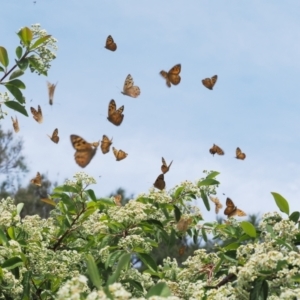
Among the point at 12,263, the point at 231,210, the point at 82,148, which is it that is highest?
the point at 82,148

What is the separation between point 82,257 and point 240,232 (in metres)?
0.97

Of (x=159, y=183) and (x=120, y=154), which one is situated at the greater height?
(x=120, y=154)

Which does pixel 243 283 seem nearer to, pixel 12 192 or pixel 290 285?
pixel 290 285

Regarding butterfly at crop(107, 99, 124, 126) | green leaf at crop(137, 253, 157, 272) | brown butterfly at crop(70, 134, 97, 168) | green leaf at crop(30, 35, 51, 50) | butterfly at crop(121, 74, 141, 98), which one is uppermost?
butterfly at crop(121, 74, 141, 98)

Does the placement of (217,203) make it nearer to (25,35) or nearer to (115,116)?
(115,116)

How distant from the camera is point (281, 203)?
3.06 metres

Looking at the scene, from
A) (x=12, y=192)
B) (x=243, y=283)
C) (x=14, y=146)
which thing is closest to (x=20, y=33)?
(x=243, y=283)

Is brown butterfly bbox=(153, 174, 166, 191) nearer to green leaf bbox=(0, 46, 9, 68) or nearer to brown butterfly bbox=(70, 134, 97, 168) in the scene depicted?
brown butterfly bbox=(70, 134, 97, 168)

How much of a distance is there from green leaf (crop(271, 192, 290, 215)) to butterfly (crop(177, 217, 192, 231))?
2.96ft

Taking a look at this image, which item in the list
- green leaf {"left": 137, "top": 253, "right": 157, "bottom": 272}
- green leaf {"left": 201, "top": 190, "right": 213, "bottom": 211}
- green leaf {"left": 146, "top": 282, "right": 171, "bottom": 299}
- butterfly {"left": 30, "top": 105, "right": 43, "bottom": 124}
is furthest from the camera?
butterfly {"left": 30, "top": 105, "right": 43, "bottom": 124}

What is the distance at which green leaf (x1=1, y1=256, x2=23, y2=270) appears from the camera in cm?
304

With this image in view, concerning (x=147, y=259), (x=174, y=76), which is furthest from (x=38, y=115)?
(x=147, y=259)

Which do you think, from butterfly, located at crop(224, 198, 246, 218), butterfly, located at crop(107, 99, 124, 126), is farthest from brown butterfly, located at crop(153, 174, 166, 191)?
butterfly, located at crop(107, 99, 124, 126)

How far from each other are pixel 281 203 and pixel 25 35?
1656mm
